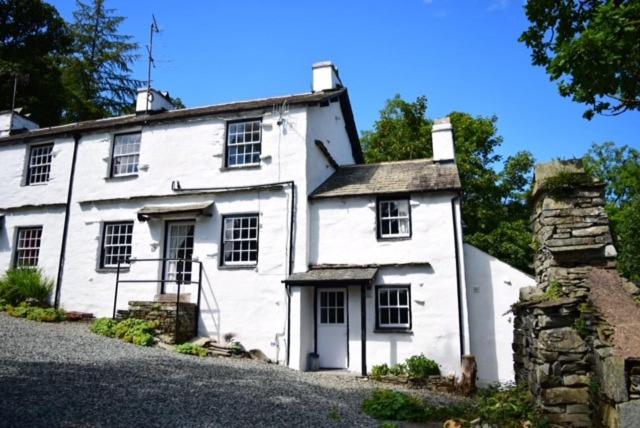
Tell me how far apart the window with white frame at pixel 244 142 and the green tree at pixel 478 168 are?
1096 centimetres

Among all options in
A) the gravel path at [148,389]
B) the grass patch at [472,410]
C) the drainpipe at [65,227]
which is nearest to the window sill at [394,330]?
the gravel path at [148,389]

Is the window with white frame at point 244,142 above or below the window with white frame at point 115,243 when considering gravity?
above

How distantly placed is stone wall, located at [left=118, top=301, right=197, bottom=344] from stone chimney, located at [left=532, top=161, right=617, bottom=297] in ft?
31.8

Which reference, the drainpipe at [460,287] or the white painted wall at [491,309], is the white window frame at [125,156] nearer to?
the drainpipe at [460,287]

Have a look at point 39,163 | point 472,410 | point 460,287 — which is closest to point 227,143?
point 39,163

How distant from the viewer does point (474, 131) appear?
24.0 m

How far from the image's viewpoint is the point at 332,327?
1324 cm

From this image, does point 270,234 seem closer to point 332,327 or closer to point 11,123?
point 332,327

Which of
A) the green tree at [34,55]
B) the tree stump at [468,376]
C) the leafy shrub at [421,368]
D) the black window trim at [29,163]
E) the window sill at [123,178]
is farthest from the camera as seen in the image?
the green tree at [34,55]

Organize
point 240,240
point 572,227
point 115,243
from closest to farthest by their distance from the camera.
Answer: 1. point 572,227
2. point 240,240
3. point 115,243

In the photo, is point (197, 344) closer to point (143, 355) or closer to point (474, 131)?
point (143, 355)

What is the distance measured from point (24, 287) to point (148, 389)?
10.1 meters

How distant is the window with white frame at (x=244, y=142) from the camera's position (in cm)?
1478

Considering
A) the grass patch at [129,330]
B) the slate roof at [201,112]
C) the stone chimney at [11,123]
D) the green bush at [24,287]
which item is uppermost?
the stone chimney at [11,123]
